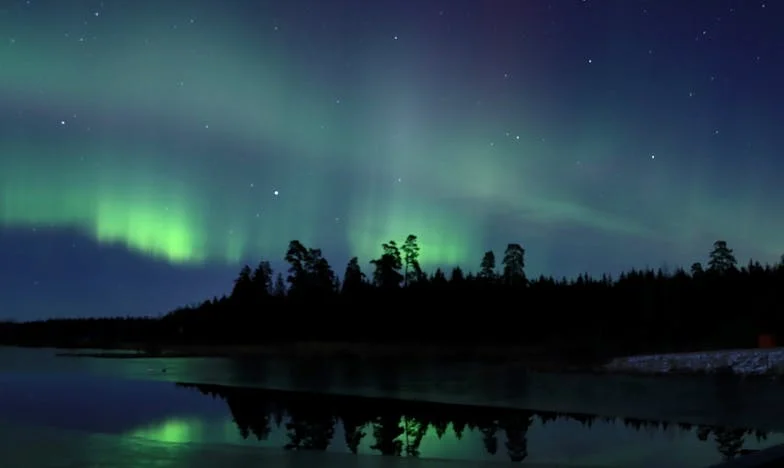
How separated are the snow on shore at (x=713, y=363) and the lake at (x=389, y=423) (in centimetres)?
338

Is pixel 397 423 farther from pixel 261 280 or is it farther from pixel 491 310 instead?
pixel 261 280

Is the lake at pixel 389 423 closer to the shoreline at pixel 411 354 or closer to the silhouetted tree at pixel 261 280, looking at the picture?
the shoreline at pixel 411 354

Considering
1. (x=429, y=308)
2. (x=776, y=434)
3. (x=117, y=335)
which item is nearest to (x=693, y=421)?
(x=776, y=434)

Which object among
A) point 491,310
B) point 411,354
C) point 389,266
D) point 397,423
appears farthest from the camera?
point 389,266

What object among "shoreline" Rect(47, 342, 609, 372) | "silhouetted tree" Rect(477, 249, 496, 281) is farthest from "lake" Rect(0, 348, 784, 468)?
"silhouetted tree" Rect(477, 249, 496, 281)

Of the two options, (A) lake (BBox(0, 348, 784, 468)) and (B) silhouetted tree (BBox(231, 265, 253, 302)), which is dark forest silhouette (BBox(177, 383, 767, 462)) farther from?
(B) silhouetted tree (BBox(231, 265, 253, 302))

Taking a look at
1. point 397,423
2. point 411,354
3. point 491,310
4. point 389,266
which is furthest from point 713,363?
point 389,266

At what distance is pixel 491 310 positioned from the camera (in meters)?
95.3

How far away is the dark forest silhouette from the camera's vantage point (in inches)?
639

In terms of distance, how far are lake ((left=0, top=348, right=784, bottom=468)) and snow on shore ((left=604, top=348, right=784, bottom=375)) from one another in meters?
3.38

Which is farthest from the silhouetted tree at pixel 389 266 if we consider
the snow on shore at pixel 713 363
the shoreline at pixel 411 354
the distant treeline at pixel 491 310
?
the snow on shore at pixel 713 363

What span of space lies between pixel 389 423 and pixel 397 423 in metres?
0.20

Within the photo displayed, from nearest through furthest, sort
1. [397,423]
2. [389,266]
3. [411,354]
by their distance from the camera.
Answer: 1. [397,423]
2. [411,354]
3. [389,266]

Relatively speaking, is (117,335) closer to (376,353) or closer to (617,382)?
(376,353)
